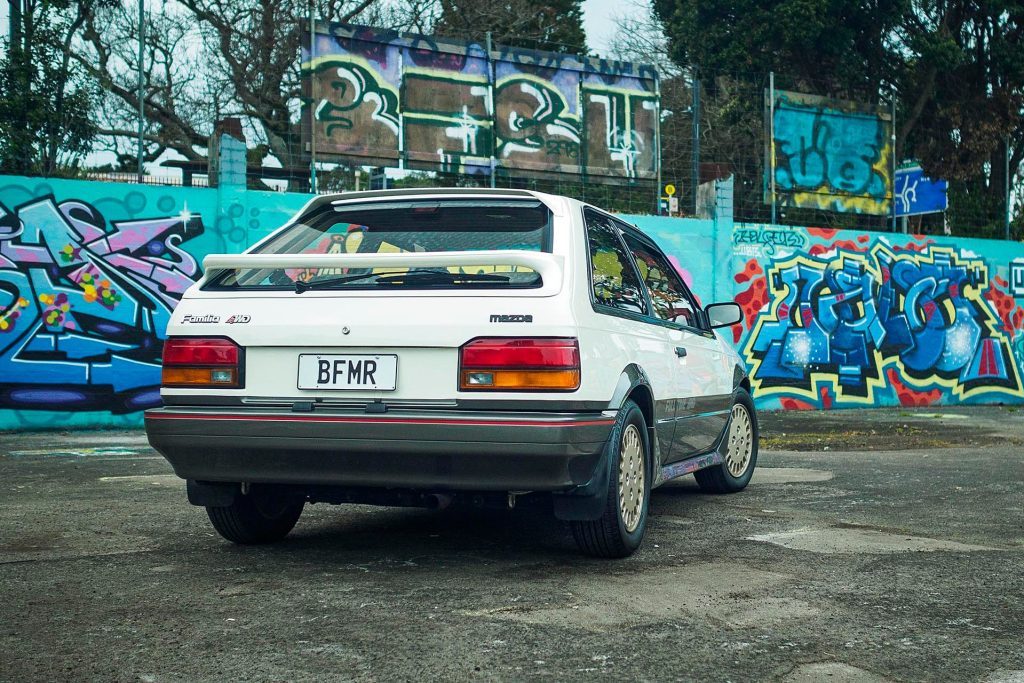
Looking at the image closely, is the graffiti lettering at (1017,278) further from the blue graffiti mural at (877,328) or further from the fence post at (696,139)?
the fence post at (696,139)

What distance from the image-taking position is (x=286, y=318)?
4.26 meters

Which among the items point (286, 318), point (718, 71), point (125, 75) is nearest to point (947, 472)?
point (286, 318)

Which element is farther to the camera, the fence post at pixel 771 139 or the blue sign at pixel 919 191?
the blue sign at pixel 919 191

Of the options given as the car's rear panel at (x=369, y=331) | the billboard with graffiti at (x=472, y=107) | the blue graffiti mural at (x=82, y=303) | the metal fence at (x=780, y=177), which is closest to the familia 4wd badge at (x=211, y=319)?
the car's rear panel at (x=369, y=331)

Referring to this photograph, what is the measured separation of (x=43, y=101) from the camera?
12.3m

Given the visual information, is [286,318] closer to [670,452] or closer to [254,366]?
[254,366]

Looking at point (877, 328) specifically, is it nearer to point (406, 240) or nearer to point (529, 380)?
point (406, 240)

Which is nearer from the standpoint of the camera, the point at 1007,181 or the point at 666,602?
the point at 666,602

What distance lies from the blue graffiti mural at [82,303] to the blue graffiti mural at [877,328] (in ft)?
26.7

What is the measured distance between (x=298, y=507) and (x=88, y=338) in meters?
7.11

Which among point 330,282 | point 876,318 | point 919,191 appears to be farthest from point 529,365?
point 919,191

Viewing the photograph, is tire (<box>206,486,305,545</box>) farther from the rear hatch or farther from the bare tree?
the bare tree

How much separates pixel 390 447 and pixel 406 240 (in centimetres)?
113

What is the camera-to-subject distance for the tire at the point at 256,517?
4711mm
